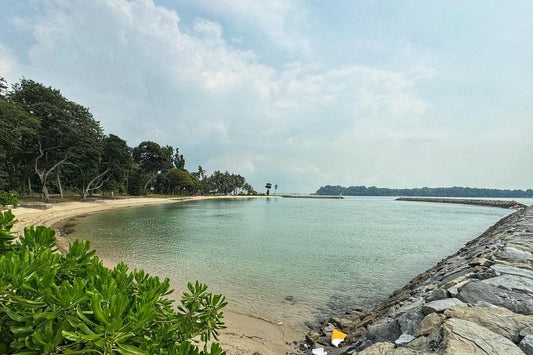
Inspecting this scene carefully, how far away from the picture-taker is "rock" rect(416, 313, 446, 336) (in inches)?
123

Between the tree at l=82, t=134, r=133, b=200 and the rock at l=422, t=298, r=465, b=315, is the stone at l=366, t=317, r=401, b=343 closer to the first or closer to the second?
the rock at l=422, t=298, r=465, b=315

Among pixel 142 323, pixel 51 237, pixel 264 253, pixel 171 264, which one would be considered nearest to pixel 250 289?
pixel 171 264

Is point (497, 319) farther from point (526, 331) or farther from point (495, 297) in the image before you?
point (495, 297)

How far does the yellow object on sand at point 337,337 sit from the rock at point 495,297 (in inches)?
82.1

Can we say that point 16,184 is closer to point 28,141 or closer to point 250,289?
point 28,141

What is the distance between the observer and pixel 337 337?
4887mm

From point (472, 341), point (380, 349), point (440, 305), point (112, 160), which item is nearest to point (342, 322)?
point (440, 305)

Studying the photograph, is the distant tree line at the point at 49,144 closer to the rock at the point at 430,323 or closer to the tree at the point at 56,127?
the tree at the point at 56,127

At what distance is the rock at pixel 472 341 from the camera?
2.55m

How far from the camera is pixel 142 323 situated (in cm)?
128

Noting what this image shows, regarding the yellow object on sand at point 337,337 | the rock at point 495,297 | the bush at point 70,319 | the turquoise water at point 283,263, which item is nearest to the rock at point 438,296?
the rock at point 495,297

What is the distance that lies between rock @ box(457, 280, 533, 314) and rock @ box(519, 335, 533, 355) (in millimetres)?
1095

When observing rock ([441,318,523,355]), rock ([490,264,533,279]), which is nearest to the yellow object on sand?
rock ([441,318,523,355])

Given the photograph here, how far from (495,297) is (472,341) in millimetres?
1805
